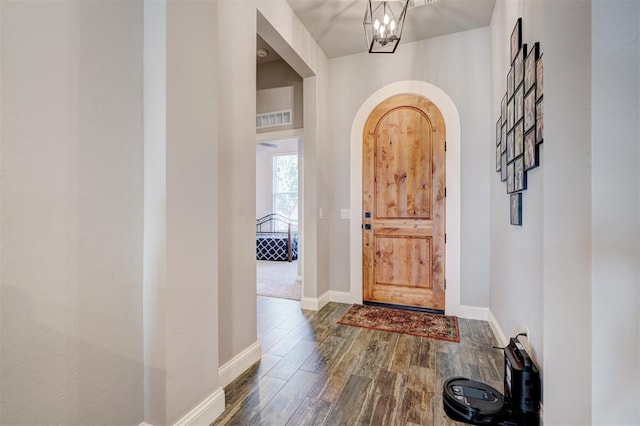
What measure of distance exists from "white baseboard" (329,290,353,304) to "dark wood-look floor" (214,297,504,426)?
0.64 meters

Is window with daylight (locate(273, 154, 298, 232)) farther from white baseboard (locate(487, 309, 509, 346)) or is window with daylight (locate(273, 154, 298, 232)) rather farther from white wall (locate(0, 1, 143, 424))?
white wall (locate(0, 1, 143, 424))

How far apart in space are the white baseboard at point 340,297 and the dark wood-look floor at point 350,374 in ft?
2.10

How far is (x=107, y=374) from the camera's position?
1.20 m

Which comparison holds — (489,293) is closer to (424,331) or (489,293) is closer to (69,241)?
(424,331)

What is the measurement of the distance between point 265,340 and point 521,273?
199cm

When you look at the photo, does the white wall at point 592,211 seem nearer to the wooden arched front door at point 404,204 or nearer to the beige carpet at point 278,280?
the wooden arched front door at point 404,204

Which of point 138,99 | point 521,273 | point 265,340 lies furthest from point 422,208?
point 138,99

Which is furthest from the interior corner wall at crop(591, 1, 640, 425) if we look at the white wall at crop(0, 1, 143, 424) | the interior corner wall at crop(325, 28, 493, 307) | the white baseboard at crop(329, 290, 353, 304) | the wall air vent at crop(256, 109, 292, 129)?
the wall air vent at crop(256, 109, 292, 129)

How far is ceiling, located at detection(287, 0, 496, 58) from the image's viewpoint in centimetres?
268

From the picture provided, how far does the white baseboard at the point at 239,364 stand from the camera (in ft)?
6.04

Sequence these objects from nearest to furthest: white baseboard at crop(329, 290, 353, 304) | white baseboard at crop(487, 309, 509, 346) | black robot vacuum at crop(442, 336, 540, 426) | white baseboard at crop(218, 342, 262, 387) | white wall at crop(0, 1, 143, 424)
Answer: white wall at crop(0, 1, 143, 424) < black robot vacuum at crop(442, 336, 540, 426) < white baseboard at crop(218, 342, 262, 387) < white baseboard at crop(487, 309, 509, 346) < white baseboard at crop(329, 290, 353, 304)

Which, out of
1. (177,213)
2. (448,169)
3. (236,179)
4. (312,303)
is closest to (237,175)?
(236,179)

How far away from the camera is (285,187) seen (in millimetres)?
8023

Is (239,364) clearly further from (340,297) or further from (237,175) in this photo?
(340,297)
